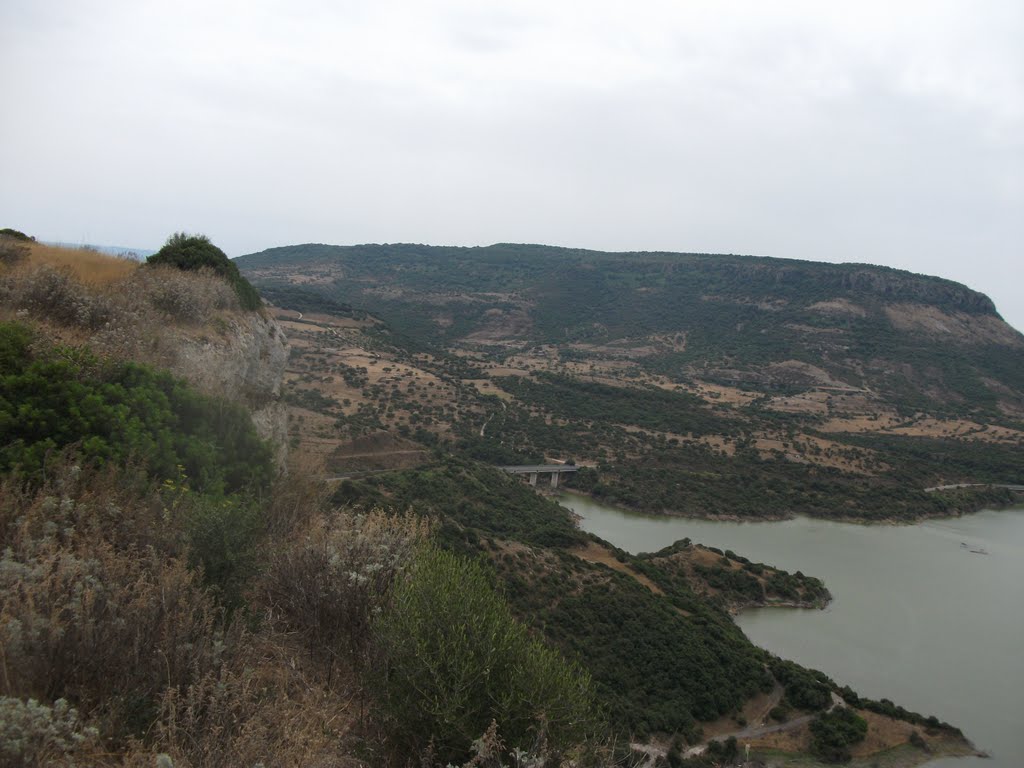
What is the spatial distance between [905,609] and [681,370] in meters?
75.7

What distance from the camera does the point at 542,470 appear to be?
46906 millimetres

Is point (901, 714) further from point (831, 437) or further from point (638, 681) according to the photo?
point (831, 437)

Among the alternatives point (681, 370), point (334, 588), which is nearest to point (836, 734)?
point (334, 588)

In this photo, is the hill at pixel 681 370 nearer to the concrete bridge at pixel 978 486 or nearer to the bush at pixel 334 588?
the concrete bridge at pixel 978 486

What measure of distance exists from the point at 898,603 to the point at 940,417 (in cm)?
6459

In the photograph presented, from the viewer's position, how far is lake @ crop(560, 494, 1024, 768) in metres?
23.2

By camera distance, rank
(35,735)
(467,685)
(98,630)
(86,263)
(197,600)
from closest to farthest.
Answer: (35,735) → (98,630) → (467,685) → (197,600) → (86,263)

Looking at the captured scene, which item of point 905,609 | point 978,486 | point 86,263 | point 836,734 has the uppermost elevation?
point 86,263

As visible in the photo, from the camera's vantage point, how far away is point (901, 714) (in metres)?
20.4

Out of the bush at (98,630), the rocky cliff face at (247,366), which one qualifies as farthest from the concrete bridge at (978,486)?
the bush at (98,630)

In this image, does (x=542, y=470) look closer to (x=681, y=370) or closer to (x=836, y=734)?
(x=836, y=734)

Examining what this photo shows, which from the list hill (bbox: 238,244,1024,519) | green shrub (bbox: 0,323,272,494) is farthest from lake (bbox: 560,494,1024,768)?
green shrub (bbox: 0,323,272,494)

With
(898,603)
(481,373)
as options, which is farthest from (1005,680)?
(481,373)

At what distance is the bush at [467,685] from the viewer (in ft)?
15.7
